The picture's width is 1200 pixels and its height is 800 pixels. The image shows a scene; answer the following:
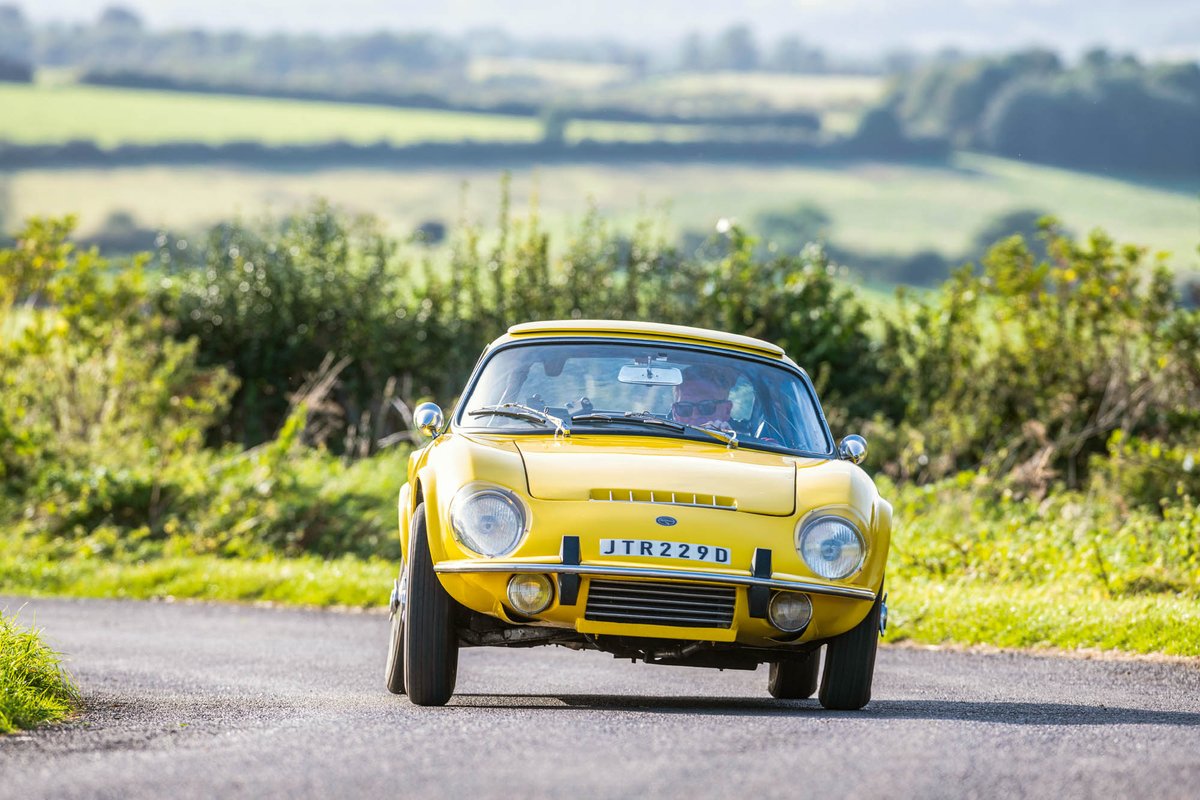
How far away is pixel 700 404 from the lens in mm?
8664

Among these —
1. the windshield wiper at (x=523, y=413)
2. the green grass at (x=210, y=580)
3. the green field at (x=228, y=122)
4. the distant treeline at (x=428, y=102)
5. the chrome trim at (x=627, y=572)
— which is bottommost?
the green grass at (x=210, y=580)

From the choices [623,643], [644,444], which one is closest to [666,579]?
[623,643]

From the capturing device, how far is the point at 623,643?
7590 mm

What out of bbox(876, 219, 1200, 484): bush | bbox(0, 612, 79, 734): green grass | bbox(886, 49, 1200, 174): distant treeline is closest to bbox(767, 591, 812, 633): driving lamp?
bbox(0, 612, 79, 734): green grass

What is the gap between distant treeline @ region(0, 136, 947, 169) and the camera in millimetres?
59219

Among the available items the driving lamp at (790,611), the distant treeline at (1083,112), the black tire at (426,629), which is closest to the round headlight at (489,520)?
the black tire at (426,629)

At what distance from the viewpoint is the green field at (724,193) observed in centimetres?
5228

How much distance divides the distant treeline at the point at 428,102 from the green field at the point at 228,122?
0.71 metres

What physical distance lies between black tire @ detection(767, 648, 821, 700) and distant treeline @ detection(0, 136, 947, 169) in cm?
4995

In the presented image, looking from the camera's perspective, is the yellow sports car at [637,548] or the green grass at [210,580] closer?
the yellow sports car at [637,548]

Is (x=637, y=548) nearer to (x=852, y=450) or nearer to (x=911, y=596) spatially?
(x=852, y=450)

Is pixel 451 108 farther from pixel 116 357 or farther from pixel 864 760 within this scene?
pixel 864 760

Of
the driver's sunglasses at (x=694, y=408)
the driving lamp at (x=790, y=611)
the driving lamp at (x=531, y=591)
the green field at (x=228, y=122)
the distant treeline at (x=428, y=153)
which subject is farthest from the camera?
the green field at (x=228, y=122)

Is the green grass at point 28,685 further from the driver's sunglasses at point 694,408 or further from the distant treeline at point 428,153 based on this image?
the distant treeline at point 428,153
